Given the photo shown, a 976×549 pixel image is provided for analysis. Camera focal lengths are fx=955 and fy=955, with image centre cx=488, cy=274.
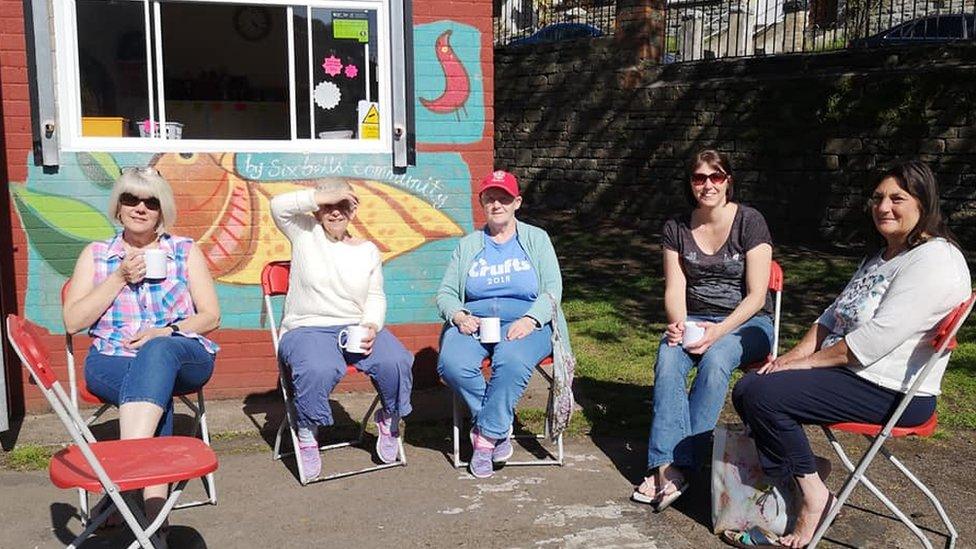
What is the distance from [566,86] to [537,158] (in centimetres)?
117

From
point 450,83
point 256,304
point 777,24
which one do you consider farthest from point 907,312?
point 777,24

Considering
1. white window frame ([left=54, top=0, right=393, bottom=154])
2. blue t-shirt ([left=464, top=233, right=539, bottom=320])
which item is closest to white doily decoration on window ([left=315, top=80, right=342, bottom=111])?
white window frame ([left=54, top=0, right=393, bottom=154])

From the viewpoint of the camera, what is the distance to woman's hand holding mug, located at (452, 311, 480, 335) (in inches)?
176

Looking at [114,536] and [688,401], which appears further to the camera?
[688,401]

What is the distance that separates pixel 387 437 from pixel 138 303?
1309 mm

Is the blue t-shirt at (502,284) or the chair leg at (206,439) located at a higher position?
the blue t-shirt at (502,284)

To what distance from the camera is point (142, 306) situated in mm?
3902

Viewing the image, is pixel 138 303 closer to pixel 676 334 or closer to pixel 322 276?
pixel 322 276

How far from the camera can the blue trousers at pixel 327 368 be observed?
4.18m

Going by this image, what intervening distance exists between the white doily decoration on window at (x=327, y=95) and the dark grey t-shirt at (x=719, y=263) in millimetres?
2192

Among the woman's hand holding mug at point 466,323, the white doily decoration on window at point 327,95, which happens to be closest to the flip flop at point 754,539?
the woman's hand holding mug at point 466,323

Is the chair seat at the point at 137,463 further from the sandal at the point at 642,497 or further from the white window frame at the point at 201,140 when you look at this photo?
the white window frame at the point at 201,140

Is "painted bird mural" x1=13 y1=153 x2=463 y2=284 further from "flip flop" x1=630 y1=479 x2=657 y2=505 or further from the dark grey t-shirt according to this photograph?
"flip flop" x1=630 y1=479 x2=657 y2=505

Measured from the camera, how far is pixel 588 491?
167 inches
